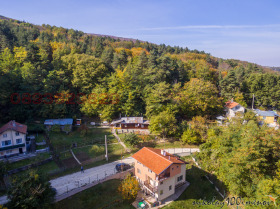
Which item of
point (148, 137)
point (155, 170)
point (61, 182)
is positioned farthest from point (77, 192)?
point (148, 137)

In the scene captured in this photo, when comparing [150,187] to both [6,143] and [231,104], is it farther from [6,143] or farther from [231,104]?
[231,104]

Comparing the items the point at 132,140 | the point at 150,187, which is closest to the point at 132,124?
the point at 132,140

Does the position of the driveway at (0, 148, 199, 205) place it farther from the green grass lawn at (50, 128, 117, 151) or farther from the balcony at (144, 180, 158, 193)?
the green grass lawn at (50, 128, 117, 151)

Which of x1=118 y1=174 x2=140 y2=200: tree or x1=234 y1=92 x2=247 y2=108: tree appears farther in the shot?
x1=234 y1=92 x2=247 y2=108: tree

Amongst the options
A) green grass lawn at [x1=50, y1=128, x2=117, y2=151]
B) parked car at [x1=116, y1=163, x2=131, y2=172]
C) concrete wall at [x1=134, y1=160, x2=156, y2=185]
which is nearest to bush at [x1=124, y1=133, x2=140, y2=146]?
green grass lawn at [x1=50, y1=128, x2=117, y2=151]

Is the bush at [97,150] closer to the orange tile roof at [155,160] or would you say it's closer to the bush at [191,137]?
the orange tile roof at [155,160]

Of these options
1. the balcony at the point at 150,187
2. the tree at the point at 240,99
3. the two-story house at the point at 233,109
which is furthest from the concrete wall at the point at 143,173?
the tree at the point at 240,99
